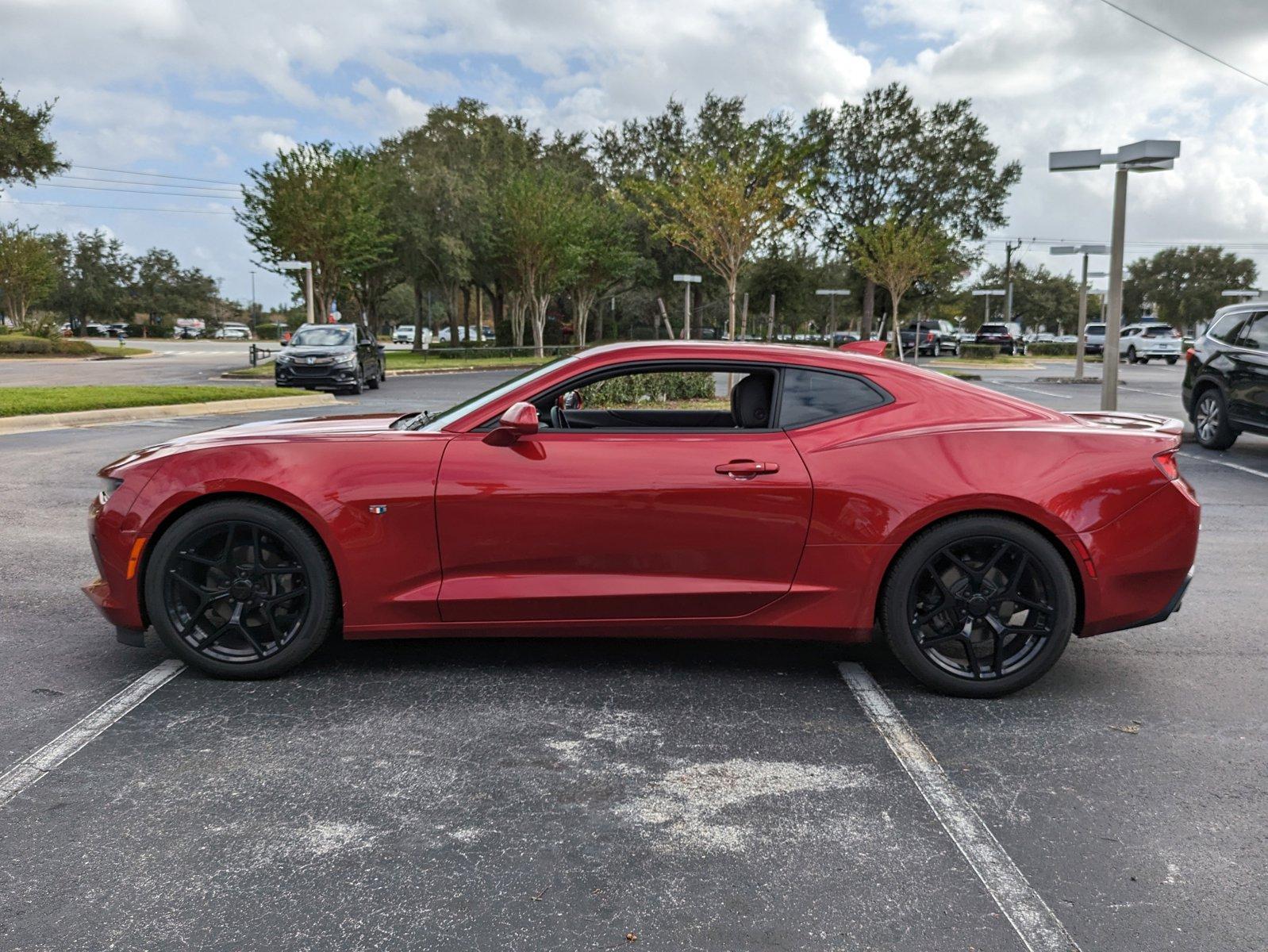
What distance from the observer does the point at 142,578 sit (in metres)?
4.06

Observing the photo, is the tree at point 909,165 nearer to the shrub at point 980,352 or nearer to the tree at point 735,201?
the shrub at point 980,352

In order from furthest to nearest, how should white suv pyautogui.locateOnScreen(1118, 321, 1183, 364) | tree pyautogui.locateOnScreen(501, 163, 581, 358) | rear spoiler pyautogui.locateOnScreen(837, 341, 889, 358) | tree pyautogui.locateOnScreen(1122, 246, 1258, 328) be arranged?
tree pyautogui.locateOnScreen(1122, 246, 1258, 328)
white suv pyautogui.locateOnScreen(1118, 321, 1183, 364)
tree pyautogui.locateOnScreen(501, 163, 581, 358)
rear spoiler pyautogui.locateOnScreen(837, 341, 889, 358)

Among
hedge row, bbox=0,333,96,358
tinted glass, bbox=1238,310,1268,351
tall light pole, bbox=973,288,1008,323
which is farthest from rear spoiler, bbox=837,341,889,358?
tall light pole, bbox=973,288,1008,323

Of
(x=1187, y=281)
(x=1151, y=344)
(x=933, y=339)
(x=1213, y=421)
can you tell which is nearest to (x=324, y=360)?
(x=1213, y=421)

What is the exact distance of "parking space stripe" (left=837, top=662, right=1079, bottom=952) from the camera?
8.18 ft

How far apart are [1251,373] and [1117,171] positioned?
22.5ft

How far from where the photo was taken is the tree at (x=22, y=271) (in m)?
50.5

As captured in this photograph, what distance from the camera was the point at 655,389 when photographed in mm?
13445

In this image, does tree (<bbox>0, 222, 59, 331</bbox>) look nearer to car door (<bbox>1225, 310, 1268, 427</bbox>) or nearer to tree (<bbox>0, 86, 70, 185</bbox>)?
tree (<bbox>0, 86, 70, 185</bbox>)

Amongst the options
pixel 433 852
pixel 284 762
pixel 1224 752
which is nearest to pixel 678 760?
pixel 433 852

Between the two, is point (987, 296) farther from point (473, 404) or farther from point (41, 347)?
point (473, 404)

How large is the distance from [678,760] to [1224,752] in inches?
77.7

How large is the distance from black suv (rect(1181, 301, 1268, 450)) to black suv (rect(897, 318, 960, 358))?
37855 mm

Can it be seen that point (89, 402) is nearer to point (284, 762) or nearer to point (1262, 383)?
point (284, 762)
